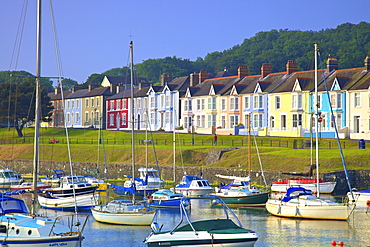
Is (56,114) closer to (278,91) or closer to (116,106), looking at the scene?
(116,106)

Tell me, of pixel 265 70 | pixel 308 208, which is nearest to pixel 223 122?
pixel 265 70

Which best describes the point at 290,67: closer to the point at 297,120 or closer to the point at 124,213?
the point at 297,120

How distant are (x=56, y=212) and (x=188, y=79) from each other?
219 ft

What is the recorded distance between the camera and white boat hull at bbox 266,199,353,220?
3784cm

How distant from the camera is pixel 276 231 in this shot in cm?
3528

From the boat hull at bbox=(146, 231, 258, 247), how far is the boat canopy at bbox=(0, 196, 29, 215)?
712 cm

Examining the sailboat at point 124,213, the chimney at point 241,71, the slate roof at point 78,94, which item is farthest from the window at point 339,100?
the slate roof at point 78,94

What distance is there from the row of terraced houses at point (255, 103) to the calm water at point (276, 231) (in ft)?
73.4

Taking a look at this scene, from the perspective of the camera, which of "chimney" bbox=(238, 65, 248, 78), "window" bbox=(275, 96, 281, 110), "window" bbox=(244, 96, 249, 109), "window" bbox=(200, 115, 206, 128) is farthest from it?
"chimney" bbox=(238, 65, 248, 78)

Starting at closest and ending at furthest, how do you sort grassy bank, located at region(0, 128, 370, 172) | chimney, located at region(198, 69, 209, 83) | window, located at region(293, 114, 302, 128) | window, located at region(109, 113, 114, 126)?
grassy bank, located at region(0, 128, 370, 172), window, located at region(293, 114, 302, 128), chimney, located at region(198, 69, 209, 83), window, located at region(109, 113, 114, 126)

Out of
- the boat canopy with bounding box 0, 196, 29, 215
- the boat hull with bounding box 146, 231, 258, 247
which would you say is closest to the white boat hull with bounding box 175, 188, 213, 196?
the boat canopy with bounding box 0, 196, 29, 215

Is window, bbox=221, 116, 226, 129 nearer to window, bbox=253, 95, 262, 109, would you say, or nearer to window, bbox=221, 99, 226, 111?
window, bbox=221, 99, 226, 111

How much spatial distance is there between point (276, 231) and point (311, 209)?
4.51m

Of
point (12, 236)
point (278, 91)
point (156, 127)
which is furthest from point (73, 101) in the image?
point (12, 236)
